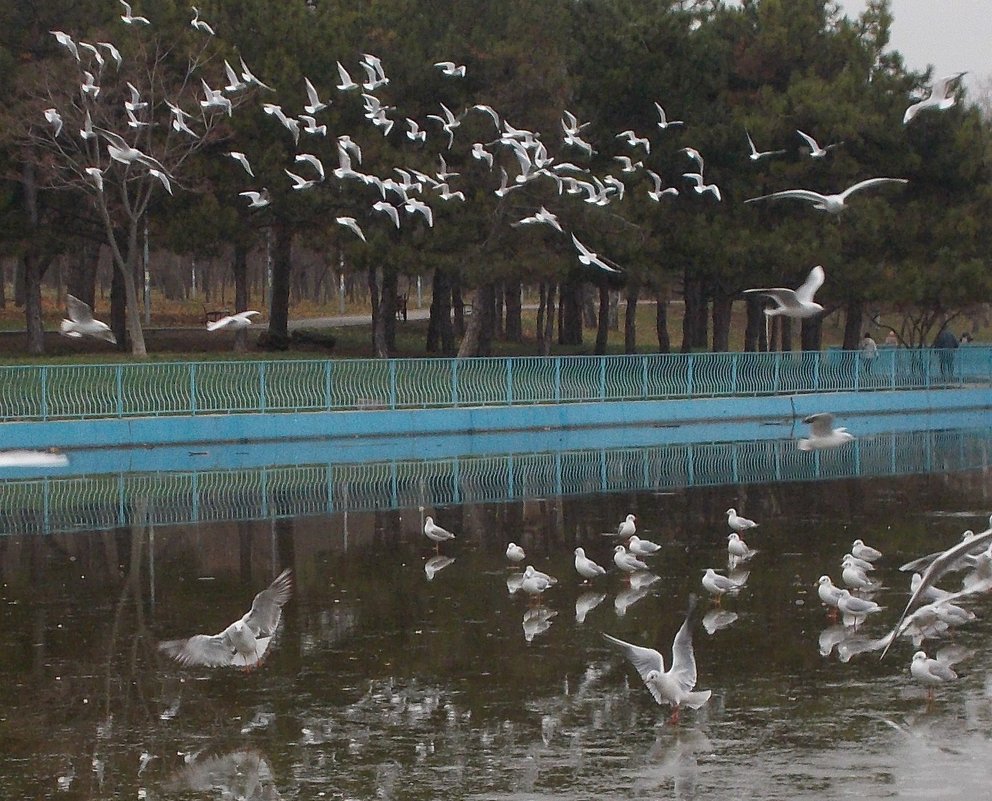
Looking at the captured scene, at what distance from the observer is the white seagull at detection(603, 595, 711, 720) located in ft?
27.8

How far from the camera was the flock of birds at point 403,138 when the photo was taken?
1134 inches

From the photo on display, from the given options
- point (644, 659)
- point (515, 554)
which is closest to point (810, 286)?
point (515, 554)

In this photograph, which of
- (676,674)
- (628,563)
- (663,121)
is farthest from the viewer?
(663,121)

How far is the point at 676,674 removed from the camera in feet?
28.0

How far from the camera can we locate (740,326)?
65.4 meters

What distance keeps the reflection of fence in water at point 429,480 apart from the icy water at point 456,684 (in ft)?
8.72

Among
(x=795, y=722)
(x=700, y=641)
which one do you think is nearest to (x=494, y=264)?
(x=700, y=641)

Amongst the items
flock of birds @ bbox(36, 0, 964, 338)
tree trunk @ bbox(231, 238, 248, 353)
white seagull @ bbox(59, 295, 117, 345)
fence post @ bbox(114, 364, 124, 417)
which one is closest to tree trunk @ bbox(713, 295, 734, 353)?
flock of birds @ bbox(36, 0, 964, 338)

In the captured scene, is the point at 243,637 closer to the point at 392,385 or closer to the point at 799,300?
the point at 799,300

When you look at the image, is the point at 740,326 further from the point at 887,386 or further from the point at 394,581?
the point at 394,581

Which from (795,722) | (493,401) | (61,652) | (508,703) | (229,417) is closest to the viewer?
(795,722)

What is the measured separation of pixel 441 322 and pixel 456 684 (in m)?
32.1

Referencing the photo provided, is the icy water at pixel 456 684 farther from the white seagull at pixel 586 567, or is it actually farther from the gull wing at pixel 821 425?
the gull wing at pixel 821 425

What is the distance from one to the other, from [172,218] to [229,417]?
9116 millimetres
